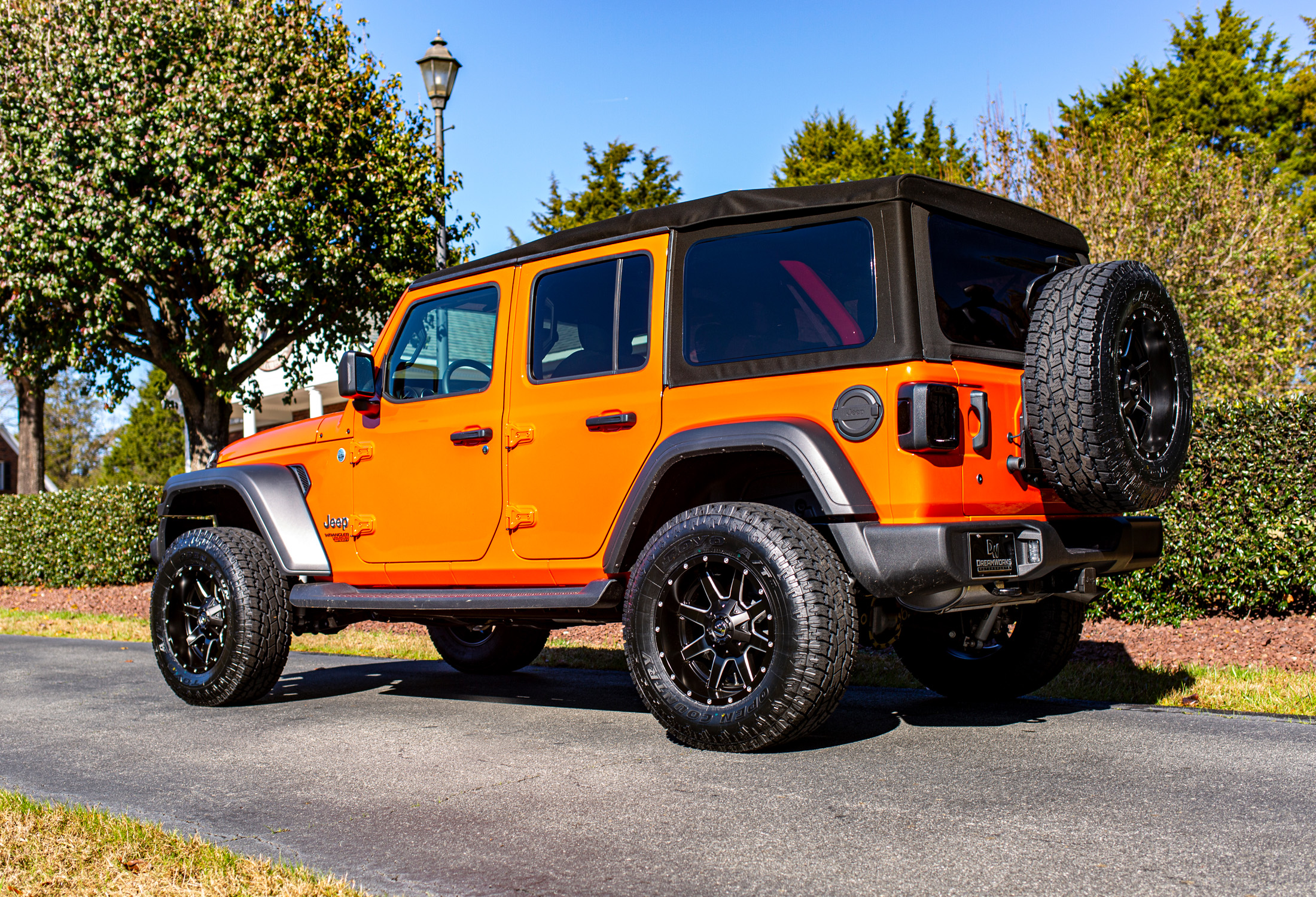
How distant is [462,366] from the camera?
563 centimetres

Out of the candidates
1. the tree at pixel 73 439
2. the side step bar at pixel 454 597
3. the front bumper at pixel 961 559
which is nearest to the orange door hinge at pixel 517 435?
the side step bar at pixel 454 597

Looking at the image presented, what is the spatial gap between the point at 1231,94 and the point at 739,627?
109 feet

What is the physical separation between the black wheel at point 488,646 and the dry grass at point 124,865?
3.61m

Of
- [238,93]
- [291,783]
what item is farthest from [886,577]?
[238,93]

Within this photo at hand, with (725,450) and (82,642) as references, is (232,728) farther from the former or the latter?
(82,642)

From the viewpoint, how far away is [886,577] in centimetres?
399

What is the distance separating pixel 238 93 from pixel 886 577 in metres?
13.0

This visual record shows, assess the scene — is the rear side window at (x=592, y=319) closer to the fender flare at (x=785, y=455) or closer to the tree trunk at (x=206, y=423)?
the fender flare at (x=785, y=455)

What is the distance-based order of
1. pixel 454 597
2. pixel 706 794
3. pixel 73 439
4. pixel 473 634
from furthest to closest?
pixel 73 439 → pixel 473 634 → pixel 454 597 → pixel 706 794

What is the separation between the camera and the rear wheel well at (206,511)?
6.57 metres

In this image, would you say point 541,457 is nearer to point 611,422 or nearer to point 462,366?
point 611,422

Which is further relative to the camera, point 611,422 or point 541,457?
point 541,457

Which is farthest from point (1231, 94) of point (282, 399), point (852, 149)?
point (282, 399)

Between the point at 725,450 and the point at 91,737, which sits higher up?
the point at 725,450
